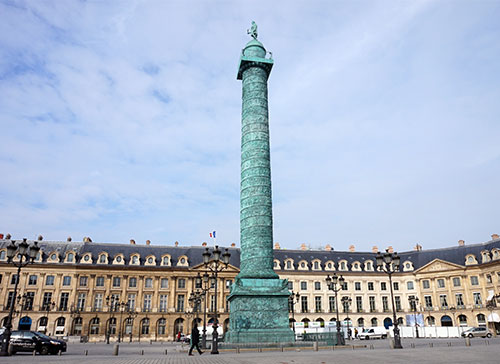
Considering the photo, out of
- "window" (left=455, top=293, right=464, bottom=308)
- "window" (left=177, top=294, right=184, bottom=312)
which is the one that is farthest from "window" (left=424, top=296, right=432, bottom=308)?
"window" (left=177, top=294, right=184, bottom=312)

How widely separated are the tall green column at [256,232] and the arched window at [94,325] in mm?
28008

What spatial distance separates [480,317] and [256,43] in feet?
127

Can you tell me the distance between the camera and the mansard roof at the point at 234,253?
156ft

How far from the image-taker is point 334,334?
70.7 feet

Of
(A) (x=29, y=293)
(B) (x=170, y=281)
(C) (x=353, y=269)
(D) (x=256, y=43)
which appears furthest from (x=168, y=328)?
(D) (x=256, y=43)

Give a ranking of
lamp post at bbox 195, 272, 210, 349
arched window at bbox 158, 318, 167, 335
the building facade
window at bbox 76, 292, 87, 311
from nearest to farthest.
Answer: lamp post at bbox 195, 272, 210, 349 → the building facade → window at bbox 76, 292, 87, 311 → arched window at bbox 158, 318, 167, 335

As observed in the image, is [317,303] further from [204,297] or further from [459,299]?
[204,297]

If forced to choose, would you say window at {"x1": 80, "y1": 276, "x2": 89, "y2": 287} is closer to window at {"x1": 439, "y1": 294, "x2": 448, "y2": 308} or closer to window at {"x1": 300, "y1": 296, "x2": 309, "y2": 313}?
window at {"x1": 300, "y1": 296, "x2": 309, "y2": 313}

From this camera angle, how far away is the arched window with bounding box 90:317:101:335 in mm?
43719

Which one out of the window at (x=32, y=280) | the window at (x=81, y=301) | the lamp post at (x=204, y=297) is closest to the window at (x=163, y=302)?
the window at (x=81, y=301)

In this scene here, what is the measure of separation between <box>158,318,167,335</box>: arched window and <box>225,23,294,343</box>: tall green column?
87.6 feet

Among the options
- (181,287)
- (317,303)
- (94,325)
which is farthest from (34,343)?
(317,303)

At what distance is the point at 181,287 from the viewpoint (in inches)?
1884

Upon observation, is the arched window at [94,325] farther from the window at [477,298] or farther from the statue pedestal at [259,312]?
the window at [477,298]
